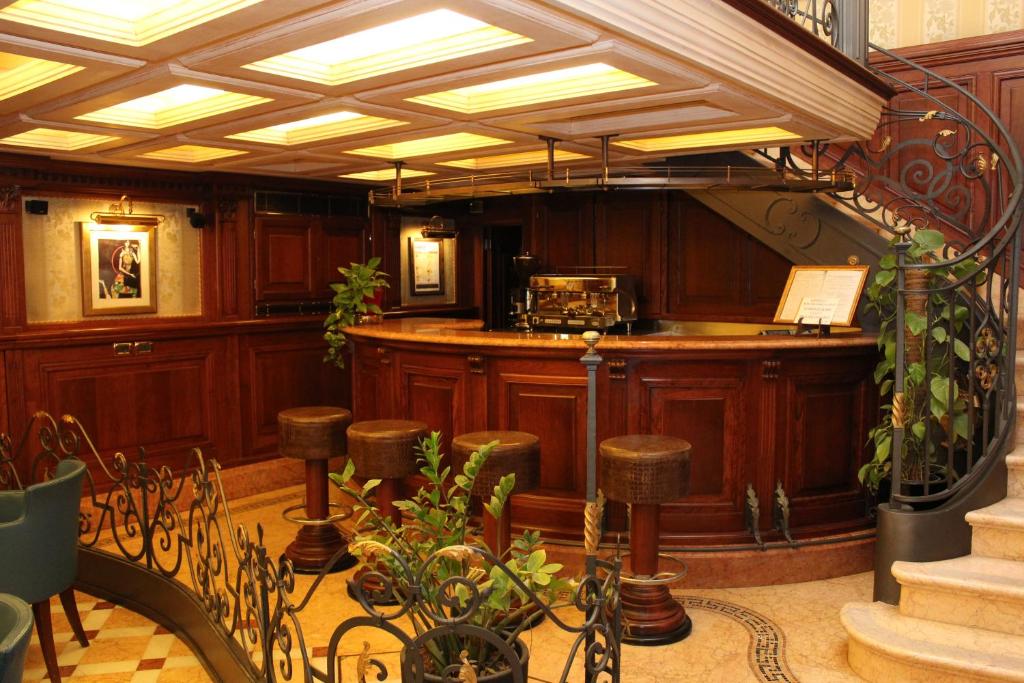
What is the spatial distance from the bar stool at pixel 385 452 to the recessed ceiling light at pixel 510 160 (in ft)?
7.24

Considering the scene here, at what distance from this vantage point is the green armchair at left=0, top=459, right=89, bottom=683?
11.7ft

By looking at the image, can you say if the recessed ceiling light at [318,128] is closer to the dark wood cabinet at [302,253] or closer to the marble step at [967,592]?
the dark wood cabinet at [302,253]

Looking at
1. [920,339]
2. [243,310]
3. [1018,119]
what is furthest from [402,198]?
[1018,119]

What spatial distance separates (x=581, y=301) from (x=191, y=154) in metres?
3.23

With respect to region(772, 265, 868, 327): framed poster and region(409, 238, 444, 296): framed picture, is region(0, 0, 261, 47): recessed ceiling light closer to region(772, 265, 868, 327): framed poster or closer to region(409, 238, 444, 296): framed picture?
region(772, 265, 868, 327): framed poster

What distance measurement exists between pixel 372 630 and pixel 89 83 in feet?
9.24

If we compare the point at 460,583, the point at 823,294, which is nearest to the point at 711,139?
the point at 823,294

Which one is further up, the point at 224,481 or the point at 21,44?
the point at 21,44

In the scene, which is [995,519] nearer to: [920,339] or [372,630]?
[920,339]

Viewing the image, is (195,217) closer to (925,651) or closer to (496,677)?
(496,677)

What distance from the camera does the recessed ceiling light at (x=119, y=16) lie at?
2.76 meters

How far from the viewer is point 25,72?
3703mm

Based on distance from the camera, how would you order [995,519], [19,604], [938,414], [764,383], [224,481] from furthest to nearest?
[224,481]
[764,383]
[938,414]
[995,519]
[19,604]

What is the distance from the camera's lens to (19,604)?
7.47ft
